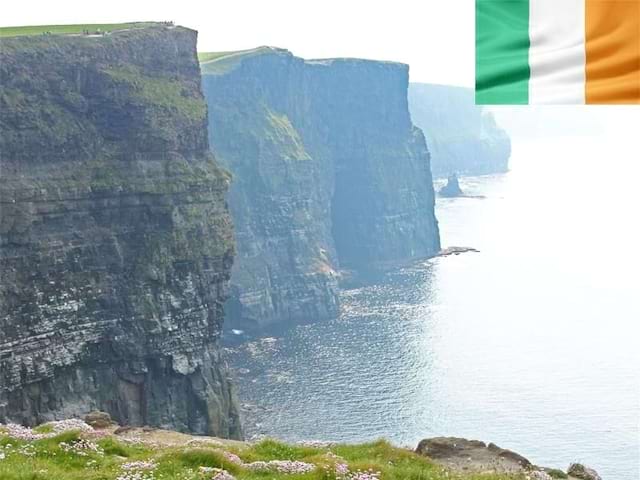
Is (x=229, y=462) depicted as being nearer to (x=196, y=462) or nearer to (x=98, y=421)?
(x=196, y=462)

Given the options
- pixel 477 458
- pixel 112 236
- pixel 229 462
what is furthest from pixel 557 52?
pixel 112 236

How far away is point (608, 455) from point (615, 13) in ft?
274

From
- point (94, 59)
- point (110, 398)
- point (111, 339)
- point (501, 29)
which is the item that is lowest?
point (110, 398)

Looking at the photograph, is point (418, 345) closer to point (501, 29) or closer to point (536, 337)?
point (536, 337)

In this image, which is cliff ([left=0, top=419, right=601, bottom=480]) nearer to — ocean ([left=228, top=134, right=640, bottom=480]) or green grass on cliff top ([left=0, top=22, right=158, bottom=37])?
ocean ([left=228, top=134, right=640, bottom=480])

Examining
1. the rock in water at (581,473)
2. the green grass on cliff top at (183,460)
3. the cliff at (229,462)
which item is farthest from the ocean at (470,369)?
the green grass on cliff top at (183,460)

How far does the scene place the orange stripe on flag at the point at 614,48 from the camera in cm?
586

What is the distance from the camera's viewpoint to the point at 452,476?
62.3 feet

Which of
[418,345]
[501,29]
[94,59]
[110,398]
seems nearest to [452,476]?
[501,29]

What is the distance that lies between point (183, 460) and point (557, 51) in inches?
617

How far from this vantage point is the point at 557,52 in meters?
6.14

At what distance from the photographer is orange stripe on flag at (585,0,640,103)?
5859 millimetres

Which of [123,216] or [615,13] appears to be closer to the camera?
[615,13]

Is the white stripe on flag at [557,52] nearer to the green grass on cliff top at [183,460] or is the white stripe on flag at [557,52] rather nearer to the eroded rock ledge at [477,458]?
the green grass on cliff top at [183,460]
